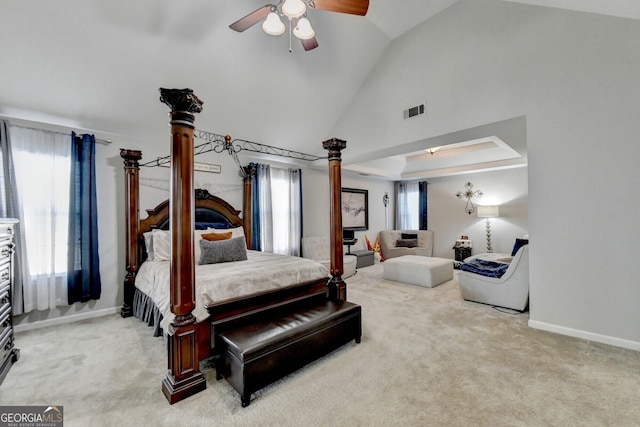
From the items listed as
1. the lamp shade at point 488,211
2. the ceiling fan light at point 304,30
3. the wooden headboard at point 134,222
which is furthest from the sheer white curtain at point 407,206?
the wooden headboard at point 134,222

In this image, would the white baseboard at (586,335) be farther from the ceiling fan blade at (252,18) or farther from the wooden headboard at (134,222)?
the wooden headboard at (134,222)

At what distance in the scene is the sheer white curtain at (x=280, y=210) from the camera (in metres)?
4.98

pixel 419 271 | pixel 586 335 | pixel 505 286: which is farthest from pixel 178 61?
pixel 586 335

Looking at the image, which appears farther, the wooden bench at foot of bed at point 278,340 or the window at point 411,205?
the window at point 411,205

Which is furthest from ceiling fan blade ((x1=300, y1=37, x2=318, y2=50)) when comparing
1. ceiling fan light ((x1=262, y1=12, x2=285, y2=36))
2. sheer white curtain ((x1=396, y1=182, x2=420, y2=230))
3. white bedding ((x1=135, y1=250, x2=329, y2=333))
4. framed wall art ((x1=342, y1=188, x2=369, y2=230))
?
sheer white curtain ((x1=396, y1=182, x2=420, y2=230))

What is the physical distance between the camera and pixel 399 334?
2.81 metres

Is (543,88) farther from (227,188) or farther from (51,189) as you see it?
(51,189)

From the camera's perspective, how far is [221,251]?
3.29 meters

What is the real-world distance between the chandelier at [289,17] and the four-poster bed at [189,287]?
992mm

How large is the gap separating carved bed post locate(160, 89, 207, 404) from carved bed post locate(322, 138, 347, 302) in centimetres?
152

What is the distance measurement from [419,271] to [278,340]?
3.44 m

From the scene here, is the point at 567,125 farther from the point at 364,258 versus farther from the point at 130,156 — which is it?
the point at 130,156

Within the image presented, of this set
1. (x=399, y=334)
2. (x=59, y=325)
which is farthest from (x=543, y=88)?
(x=59, y=325)

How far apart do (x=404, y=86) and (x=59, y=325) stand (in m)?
5.56
